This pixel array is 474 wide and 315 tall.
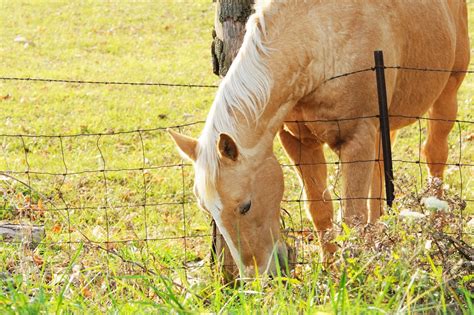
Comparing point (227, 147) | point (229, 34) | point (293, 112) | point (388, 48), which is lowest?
point (227, 147)

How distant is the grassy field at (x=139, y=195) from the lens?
12.7ft

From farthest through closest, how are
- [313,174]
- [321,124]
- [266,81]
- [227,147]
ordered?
1. [313,174]
2. [321,124]
3. [266,81]
4. [227,147]

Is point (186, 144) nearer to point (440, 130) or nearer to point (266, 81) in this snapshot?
point (266, 81)

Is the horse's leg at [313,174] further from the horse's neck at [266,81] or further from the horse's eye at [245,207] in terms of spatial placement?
the horse's eye at [245,207]

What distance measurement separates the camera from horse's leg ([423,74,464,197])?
7.37 meters

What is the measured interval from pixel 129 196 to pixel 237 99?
283cm

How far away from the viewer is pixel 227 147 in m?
4.70

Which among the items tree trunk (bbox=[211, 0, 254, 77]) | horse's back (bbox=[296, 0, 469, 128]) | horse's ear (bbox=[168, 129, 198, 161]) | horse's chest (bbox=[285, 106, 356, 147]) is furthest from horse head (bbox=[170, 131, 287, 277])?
tree trunk (bbox=[211, 0, 254, 77])

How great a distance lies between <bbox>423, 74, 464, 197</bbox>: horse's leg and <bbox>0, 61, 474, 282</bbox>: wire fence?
109 mm

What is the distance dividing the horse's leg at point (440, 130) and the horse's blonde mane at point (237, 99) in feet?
9.13

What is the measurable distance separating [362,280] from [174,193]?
12.2 ft

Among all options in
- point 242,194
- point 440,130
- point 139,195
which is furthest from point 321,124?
point 139,195

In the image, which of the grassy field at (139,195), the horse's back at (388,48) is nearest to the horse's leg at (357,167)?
the horse's back at (388,48)

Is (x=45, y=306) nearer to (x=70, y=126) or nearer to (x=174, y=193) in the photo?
(x=174, y=193)
